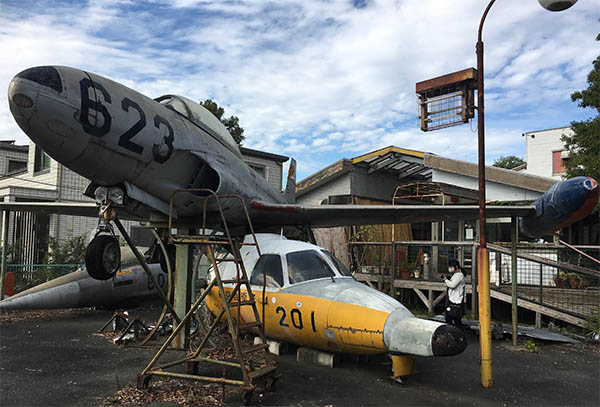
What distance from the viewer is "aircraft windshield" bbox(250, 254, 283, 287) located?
27.9ft

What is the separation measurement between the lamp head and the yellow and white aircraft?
480 centimetres

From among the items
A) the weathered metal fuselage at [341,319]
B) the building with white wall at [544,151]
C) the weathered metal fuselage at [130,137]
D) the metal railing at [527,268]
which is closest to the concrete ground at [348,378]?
the weathered metal fuselage at [341,319]

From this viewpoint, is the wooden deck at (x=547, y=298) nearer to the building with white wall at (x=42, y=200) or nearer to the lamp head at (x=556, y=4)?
the lamp head at (x=556, y=4)

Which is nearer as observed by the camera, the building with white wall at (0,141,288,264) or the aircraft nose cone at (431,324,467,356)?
the aircraft nose cone at (431,324,467,356)

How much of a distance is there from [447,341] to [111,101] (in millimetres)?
5935

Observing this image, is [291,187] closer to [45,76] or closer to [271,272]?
[271,272]

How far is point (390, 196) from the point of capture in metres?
24.8

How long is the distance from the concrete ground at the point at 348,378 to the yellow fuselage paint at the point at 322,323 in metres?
0.56

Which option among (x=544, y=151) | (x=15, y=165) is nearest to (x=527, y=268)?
(x=544, y=151)

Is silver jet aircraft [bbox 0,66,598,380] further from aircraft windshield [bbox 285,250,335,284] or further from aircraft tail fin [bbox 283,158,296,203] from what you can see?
aircraft tail fin [bbox 283,158,296,203]

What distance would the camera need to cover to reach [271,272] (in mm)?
8727

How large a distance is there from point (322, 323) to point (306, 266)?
1.36m

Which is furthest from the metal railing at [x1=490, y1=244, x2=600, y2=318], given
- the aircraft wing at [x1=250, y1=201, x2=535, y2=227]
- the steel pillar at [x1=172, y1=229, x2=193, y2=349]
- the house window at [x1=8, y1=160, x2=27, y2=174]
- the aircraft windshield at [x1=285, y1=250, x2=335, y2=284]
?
the house window at [x1=8, y1=160, x2=27, y2=174]

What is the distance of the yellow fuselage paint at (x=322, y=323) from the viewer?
683 centimetres
